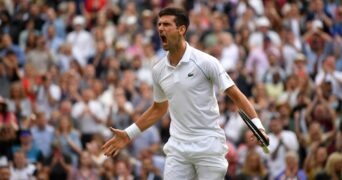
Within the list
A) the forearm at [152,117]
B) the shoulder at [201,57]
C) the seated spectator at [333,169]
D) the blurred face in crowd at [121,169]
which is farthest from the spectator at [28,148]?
the shoulder at [201,57]

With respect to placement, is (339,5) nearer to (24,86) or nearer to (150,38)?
(150,38)

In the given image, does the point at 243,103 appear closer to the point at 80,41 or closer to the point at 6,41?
the point at 6,41

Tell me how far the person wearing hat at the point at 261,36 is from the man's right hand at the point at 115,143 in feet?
35.5

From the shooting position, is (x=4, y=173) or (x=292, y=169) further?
(x=4, y=173)

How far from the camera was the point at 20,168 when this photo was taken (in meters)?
17.0

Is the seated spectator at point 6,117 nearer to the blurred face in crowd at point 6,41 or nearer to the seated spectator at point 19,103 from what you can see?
the seated spectator at point 19,103

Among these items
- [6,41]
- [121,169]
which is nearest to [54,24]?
[6,41]

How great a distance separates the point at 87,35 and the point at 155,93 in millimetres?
11559

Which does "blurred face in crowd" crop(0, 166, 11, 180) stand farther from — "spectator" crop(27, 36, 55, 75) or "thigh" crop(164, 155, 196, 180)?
"thigh" crop(164, 155, 196, 180)

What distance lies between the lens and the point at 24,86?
20.1m

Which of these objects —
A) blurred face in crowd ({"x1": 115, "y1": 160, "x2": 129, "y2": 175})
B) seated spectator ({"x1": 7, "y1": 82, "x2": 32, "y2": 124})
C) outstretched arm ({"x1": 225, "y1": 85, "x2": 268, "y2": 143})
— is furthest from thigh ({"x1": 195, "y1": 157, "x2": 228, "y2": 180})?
seated spectator ({"x1": 7, "y1": 82, "x2": 32, "y2": 124})

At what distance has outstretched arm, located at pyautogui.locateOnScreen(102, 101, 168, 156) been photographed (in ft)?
35.5

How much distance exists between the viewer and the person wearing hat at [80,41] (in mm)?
21875

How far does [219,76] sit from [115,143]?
1255 millimetres
